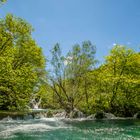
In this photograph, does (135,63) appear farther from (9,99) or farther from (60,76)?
(9,99)

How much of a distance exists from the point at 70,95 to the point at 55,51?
7.50 metres

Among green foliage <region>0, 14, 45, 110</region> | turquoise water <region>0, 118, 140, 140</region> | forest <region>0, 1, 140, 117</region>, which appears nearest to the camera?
turquoise water <region>0, 118, 140, 140</region>

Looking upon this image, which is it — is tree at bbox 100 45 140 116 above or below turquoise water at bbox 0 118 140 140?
above

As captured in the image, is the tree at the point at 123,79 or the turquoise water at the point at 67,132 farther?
the tree at the point at 123,79

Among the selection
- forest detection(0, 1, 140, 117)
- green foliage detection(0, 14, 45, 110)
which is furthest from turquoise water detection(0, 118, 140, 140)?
forest detection(0, 1, 140, 117)

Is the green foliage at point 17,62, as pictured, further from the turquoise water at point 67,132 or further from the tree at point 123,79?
the tree at point 123,79

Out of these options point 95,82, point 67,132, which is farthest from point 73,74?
point 67,132

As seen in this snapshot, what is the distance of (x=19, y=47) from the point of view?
39594 millimetres

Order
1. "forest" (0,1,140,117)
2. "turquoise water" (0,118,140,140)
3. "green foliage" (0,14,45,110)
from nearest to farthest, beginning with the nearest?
1. "turquoise water" (0,118,140,140)
2. "green foliage" (0,14,45,110)
3. "forest" (0,1,140,117)

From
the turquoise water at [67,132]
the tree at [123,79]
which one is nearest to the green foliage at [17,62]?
the turquoise water at [67,132]

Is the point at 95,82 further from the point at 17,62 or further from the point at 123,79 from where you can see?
the point at 17,62

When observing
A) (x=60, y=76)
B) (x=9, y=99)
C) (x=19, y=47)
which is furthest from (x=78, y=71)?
(x=9, y=99)

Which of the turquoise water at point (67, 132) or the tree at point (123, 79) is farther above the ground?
the tree at point (123, 79)

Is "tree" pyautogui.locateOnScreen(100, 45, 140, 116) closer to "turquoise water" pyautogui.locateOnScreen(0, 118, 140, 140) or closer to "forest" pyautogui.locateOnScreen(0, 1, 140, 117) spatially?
"forest" pyautogui.locateOnScreen(0, 1, 140, 117)
